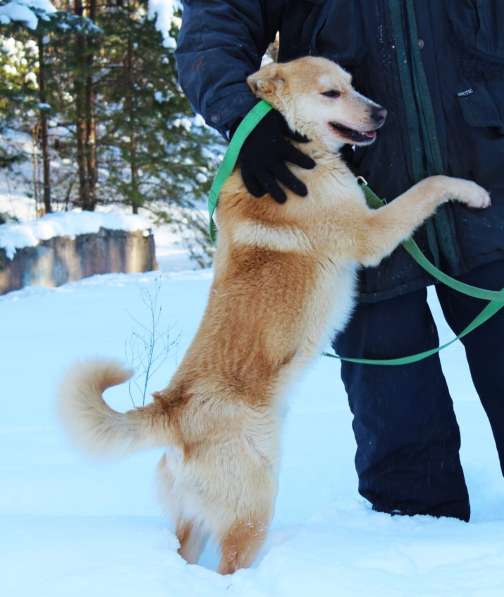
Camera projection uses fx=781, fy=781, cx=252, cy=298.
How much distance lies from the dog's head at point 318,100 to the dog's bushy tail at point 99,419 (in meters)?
1.14

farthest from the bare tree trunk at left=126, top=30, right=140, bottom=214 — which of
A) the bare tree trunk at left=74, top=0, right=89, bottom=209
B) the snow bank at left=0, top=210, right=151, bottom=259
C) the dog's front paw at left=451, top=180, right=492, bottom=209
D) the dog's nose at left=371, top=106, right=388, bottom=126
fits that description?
the dog's front paw at left=451, top=180, right=492, bottom=209

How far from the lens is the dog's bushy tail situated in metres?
2.36

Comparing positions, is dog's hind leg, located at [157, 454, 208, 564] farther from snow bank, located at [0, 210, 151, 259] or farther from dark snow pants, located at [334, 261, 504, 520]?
snow bank, located at [0, 210, 151, 259]

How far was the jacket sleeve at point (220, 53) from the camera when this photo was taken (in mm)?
2650

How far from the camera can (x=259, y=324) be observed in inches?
101

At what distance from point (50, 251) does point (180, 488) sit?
8.93 m

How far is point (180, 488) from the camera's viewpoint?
242 centimetres

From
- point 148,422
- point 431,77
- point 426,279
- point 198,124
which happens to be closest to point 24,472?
point 148,422

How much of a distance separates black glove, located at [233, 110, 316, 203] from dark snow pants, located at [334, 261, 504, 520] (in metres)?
0.54

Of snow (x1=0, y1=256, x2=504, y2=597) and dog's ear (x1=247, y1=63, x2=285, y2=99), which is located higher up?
dog's ear (x1=247, y1=63, x2=285, y2=99)

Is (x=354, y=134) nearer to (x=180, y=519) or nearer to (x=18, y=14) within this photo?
(x=180, y=519)

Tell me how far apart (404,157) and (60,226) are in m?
9.38

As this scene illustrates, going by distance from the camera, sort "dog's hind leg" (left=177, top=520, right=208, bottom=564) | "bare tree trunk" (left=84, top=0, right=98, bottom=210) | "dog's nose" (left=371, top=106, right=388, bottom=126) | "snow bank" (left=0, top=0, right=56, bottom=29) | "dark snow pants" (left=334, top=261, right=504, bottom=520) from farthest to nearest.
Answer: "bare tree trunk" (left=84, top=0, right=98, bottom=210), "snow bank" (left=0, top=0, right=56, bottom=29), "dark snow pants" (left=334, top=261, right=504, bottom=520), "dog's nose" (left=371, top=106, right=388, bottom=126), "dog's hind leg" (left=177, top=520, right=208, bottom=564)

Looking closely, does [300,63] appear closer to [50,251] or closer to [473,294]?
[473,294]
